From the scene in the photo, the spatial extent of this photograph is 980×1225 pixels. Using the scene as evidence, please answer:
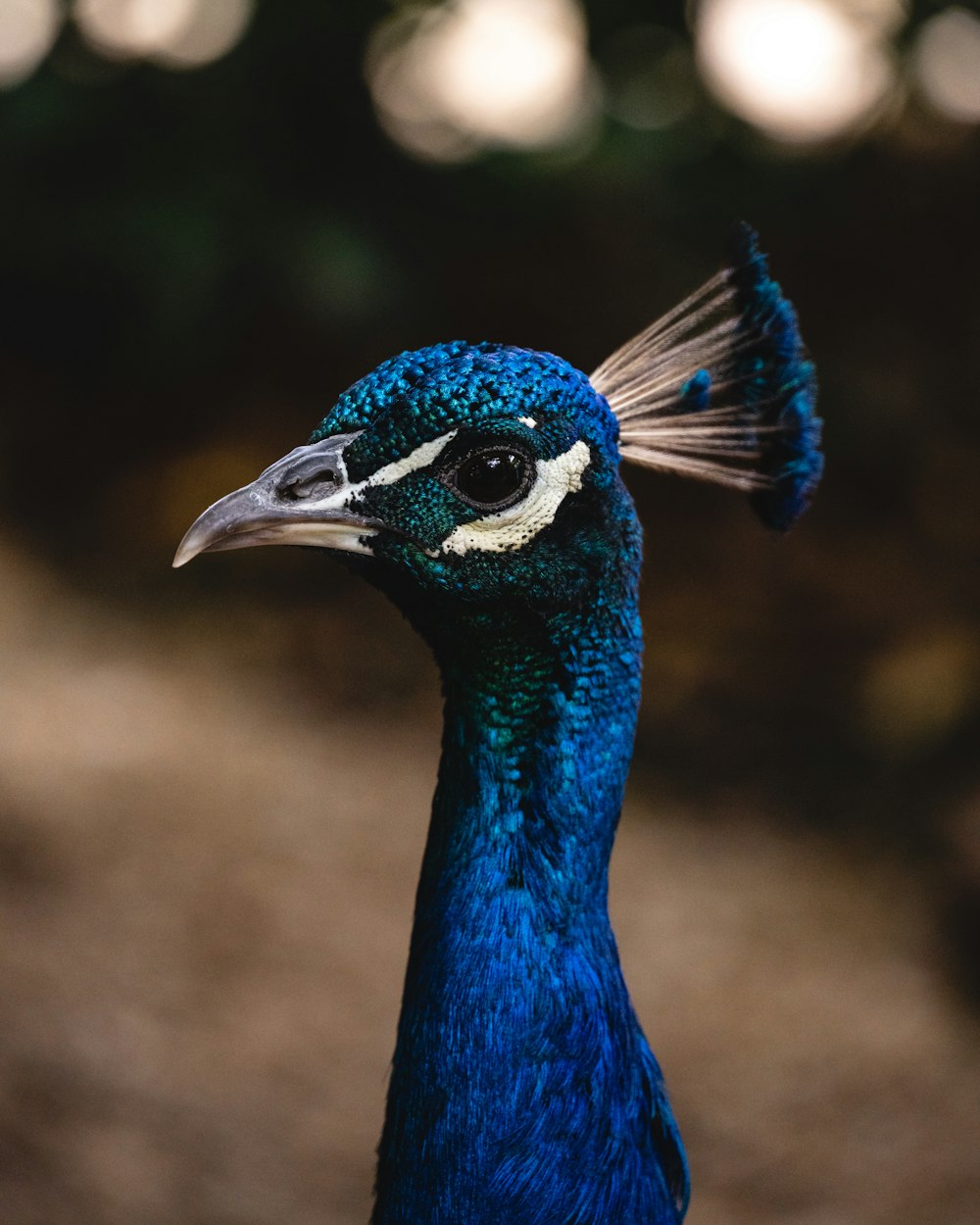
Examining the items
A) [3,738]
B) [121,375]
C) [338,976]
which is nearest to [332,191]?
[121,375]

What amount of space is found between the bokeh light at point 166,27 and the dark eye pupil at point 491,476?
3.66m

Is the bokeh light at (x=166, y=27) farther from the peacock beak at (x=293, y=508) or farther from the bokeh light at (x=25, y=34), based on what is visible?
the peacock beak at (x=293, y=508)

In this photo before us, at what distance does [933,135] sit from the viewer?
4.50 metres

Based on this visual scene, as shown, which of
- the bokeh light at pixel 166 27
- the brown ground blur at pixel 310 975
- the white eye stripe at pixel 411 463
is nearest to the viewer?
the white eye stripe at pixel 411 463

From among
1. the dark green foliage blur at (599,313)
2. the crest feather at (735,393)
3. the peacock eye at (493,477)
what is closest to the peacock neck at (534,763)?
the peacock eye at (493,477)

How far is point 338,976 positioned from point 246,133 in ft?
8.64

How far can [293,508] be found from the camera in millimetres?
1150

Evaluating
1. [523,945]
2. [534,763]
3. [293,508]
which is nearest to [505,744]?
[534,763]

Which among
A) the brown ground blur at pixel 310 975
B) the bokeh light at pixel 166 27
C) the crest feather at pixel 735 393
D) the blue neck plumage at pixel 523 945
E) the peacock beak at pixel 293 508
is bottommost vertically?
the blue neck plumage at pixel 523 945

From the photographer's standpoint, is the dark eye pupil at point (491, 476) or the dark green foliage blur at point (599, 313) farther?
the dark green foliage blur at point (599, 313)

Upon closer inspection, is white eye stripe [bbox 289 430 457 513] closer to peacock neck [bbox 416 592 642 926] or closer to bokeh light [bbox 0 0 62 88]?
→ peacock neck [bbox 416 592 642 926]

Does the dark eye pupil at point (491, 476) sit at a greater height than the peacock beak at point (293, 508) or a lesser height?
greater

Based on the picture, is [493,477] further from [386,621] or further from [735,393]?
[386,621]

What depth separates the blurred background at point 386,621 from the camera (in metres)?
3.07
